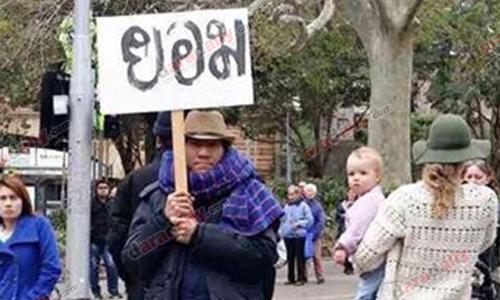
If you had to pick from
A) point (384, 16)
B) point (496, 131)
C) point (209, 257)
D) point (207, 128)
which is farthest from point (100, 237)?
point (496, 131)

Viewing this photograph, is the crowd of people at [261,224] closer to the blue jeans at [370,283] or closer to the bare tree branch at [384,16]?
the blue jeans at [370,283]

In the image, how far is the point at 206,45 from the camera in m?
5.37

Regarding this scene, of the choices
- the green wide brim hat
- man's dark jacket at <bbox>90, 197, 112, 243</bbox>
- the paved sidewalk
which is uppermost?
the green wide brim hat

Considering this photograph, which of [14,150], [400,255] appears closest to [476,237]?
[400,255]

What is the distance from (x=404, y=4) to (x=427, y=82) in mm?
17149

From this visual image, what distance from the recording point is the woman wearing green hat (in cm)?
559

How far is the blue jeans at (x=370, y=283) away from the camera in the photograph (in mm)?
6340

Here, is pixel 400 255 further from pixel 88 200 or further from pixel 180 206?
pixel 88 200

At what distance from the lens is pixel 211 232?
500 centimetres

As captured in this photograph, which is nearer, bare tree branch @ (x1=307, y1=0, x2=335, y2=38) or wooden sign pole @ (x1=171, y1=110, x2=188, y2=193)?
wooden sign pole @ (x1=171, y1=110, x2=188, y2=193)

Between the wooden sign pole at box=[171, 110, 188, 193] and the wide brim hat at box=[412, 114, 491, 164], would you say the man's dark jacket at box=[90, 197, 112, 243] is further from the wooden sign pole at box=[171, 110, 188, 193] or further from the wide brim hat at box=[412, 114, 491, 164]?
the wooden sign pole at box=[171, 110, 188, 193]

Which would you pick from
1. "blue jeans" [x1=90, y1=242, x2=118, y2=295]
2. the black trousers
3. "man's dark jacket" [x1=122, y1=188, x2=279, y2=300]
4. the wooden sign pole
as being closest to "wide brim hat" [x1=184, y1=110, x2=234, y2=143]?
the wooden sign pole

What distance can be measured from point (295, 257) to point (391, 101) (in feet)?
11.4

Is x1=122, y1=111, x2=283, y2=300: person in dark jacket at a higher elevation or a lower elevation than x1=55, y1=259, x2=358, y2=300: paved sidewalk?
higher
